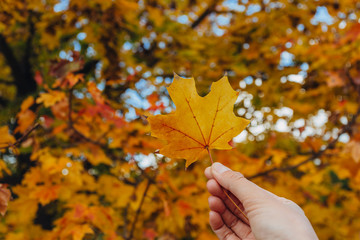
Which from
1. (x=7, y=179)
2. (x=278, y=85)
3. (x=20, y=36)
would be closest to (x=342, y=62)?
(x=278, y=85)

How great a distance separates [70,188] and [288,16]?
3097 mm

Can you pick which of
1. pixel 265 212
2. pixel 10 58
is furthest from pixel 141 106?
pixel 265 212

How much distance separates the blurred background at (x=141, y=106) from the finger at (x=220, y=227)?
74 centimetres

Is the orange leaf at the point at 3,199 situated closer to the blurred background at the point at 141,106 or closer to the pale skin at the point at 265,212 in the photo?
the blurred background at the point at 141,106

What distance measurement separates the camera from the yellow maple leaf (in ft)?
3.02

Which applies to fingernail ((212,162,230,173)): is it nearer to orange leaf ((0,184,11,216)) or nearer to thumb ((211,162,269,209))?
thumb ((211,162,269,209))

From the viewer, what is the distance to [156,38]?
3.54 m

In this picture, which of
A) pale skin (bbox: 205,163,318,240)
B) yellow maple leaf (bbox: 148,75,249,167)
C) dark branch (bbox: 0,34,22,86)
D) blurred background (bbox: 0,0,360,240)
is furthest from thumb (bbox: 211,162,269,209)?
dark branch (bbox: 0,34,22,86)

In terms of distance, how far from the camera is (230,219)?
4.27 ft

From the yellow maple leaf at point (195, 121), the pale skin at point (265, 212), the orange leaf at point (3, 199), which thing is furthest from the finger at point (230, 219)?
the orange leaf at point (3, 199)

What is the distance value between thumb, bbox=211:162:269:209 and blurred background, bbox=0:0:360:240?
93cm

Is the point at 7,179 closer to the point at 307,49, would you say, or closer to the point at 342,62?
the point at 307,49

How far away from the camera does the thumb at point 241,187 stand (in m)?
1.00

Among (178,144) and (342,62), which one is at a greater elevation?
(178,144)
